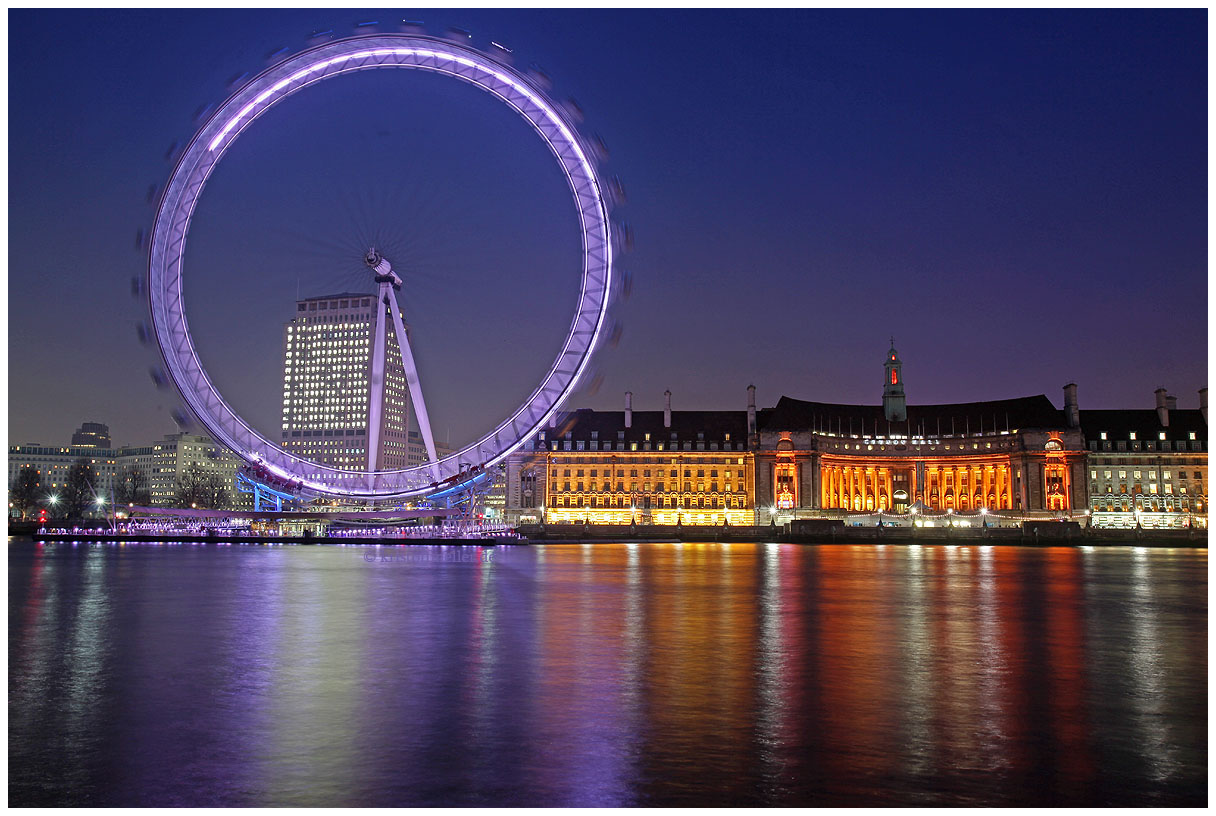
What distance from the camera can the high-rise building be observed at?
188m

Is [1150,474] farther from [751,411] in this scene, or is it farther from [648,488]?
[648,488]

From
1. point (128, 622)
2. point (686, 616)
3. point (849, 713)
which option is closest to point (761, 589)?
point (686, 616)

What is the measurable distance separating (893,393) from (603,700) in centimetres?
13838

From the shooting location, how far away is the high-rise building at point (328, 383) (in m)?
188

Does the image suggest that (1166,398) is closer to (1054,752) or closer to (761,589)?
(761,589)

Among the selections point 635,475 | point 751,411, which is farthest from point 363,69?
point 751,411

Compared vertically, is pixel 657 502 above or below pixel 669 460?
below

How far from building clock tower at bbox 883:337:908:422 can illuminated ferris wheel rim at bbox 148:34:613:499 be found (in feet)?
314

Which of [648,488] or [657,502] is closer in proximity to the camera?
[657,502]

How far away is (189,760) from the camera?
40.9ft

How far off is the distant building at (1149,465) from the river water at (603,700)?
108 m

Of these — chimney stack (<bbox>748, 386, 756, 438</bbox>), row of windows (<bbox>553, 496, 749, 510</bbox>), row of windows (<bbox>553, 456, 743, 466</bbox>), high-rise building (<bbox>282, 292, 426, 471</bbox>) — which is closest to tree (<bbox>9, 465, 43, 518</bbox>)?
high-rise building (<bbox>282, 292, 426, 471</bbox>)

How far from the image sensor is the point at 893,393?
148 metres

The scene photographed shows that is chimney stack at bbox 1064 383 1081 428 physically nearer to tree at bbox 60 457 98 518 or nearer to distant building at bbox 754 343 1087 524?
distant building at bbox 754 343 1087 524
